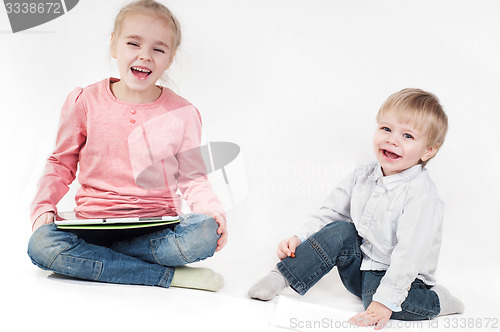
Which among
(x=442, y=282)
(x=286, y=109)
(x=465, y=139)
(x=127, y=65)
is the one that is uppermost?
(x=127, y=65)

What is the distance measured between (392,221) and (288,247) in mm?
247

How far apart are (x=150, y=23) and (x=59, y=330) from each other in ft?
2.44

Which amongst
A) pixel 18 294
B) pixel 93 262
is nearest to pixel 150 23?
pixel 93 262

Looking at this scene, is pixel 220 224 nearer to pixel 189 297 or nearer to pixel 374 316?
pixel 189 297

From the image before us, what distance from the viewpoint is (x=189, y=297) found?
128 centimetres

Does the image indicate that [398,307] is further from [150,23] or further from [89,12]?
[89,12]

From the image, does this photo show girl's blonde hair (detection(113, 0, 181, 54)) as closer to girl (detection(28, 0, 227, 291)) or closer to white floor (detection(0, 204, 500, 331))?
girl (detection(28, 0, 227, 291))

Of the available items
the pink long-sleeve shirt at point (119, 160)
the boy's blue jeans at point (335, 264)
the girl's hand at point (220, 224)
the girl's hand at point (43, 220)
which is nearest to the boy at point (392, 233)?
the boy's blue jeans at point (335, 264)

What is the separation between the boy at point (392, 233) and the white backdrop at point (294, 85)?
25 cm

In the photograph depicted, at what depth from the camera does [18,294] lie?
1.20 metres

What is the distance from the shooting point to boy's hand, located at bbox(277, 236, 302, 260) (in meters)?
1.40

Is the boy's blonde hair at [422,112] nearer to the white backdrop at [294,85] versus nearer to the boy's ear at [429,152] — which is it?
the boy's ear at [429,152]

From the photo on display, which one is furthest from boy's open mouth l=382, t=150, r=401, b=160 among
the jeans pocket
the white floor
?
the jeans pocket

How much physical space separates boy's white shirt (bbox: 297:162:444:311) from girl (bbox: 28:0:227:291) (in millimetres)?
276
